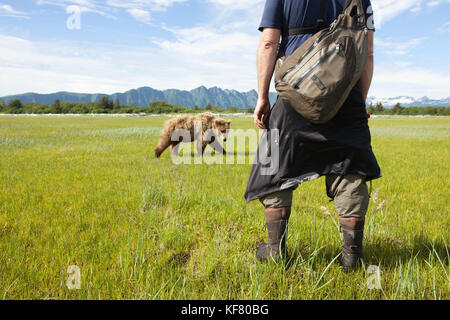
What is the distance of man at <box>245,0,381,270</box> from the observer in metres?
2.02

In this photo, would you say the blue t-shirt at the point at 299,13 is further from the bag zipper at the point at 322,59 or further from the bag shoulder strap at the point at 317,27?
the bag zipper at the point at 322,59

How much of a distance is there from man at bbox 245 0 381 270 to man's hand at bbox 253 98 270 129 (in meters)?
0.01

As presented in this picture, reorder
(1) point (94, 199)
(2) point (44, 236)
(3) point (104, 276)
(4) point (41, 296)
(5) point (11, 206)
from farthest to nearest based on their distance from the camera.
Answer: (1) point (94, 199), (5) point (11, 206), (2) point (44, 236), (3) point (104, 276), (4) point (41, 296)

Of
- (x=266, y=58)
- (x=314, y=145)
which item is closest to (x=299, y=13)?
(x=266, y=58)

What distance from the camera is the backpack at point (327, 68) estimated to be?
68.1 inches

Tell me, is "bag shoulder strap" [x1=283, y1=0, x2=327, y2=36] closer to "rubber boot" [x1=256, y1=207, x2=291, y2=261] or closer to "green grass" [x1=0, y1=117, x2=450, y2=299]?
"rubber boot" [x1=256, y1=207, x2=291, y2=261]

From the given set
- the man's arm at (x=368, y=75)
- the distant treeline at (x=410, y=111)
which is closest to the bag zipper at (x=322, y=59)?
the man's arm at (x=368, y=75)

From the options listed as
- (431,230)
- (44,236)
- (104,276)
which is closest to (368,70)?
(431,230)

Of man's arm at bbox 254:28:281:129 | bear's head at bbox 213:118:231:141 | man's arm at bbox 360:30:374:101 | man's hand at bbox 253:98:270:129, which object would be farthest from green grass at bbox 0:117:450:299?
bear's head at bbox 213:118:231:141

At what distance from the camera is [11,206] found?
3.78 meters

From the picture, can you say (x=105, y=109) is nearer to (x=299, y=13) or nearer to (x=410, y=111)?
(x=299, y=13)

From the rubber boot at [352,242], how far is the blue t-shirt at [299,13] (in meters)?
1.49
